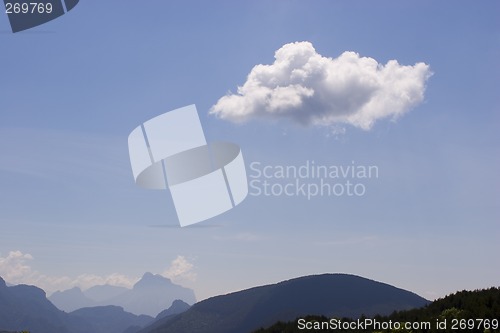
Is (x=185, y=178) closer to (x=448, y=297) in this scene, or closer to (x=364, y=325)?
(x=364, y=325)

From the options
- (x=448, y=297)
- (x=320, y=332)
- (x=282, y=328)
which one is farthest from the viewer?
(x=282, y=328)

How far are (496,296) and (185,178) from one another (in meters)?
47.3

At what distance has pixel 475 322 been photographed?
2140 inches

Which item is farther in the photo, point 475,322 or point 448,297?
point 448,297

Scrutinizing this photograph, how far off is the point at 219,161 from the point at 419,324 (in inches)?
1367

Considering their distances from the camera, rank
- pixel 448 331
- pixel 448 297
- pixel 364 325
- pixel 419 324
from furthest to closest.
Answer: pixel 448 297, pixel 364 325, pixel 419 324, pixel 448 331

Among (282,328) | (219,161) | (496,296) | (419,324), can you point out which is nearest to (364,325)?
(419,324)

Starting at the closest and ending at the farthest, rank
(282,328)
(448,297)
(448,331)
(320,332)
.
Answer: (448,331) → (448,297) → (320,332) → (282,328)

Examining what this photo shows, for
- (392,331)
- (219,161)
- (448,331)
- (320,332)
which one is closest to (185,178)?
(219,161)

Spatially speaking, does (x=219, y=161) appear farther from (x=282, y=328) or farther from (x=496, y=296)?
(x=282, y=328)

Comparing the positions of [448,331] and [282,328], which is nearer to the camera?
[448,331]

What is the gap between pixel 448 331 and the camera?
54.1 meters

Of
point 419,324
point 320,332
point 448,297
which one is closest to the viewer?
point 419,324

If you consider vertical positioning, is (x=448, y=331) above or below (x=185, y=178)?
below
